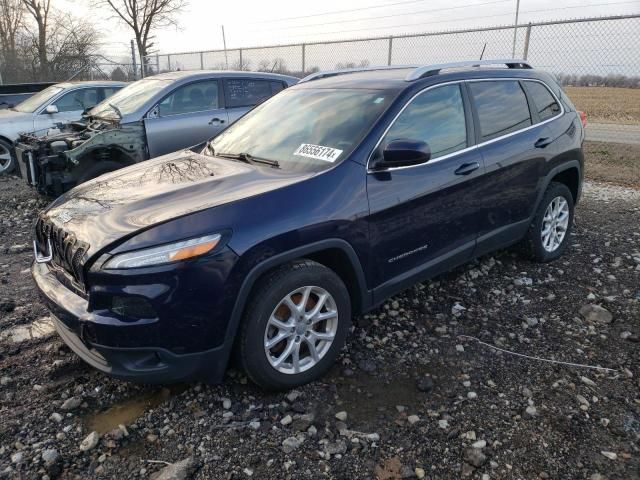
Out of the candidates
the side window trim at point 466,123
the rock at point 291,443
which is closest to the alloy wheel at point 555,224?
Answer: the side window trim at point 466,123

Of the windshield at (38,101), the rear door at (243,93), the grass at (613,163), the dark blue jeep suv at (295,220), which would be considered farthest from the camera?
the windshield at (38,101)

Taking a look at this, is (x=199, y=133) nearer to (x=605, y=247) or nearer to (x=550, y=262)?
(x=550, y=262)

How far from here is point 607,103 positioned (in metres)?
19.2

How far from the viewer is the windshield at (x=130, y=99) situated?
21.9 feet

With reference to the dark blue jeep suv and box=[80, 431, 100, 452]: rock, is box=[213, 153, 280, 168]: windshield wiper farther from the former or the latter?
box=[80, 431, 100, 452]: rock

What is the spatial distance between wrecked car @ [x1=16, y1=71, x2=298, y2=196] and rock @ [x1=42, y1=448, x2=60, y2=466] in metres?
4.19

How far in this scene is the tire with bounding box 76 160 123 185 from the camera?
601 cm

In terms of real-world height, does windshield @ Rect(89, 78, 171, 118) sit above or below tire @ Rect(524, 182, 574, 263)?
above

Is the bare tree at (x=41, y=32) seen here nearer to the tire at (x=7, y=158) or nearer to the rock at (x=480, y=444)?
the tire at (x=7, y=158)

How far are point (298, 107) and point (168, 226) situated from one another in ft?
5.59

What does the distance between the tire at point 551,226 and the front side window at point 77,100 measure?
25.9ft

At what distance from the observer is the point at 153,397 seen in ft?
9.62

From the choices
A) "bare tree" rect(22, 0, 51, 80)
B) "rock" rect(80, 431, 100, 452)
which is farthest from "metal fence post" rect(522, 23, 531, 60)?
"bare tree" rect(22, 0, 51, 80)

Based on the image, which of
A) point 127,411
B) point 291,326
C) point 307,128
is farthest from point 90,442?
point 307,128
